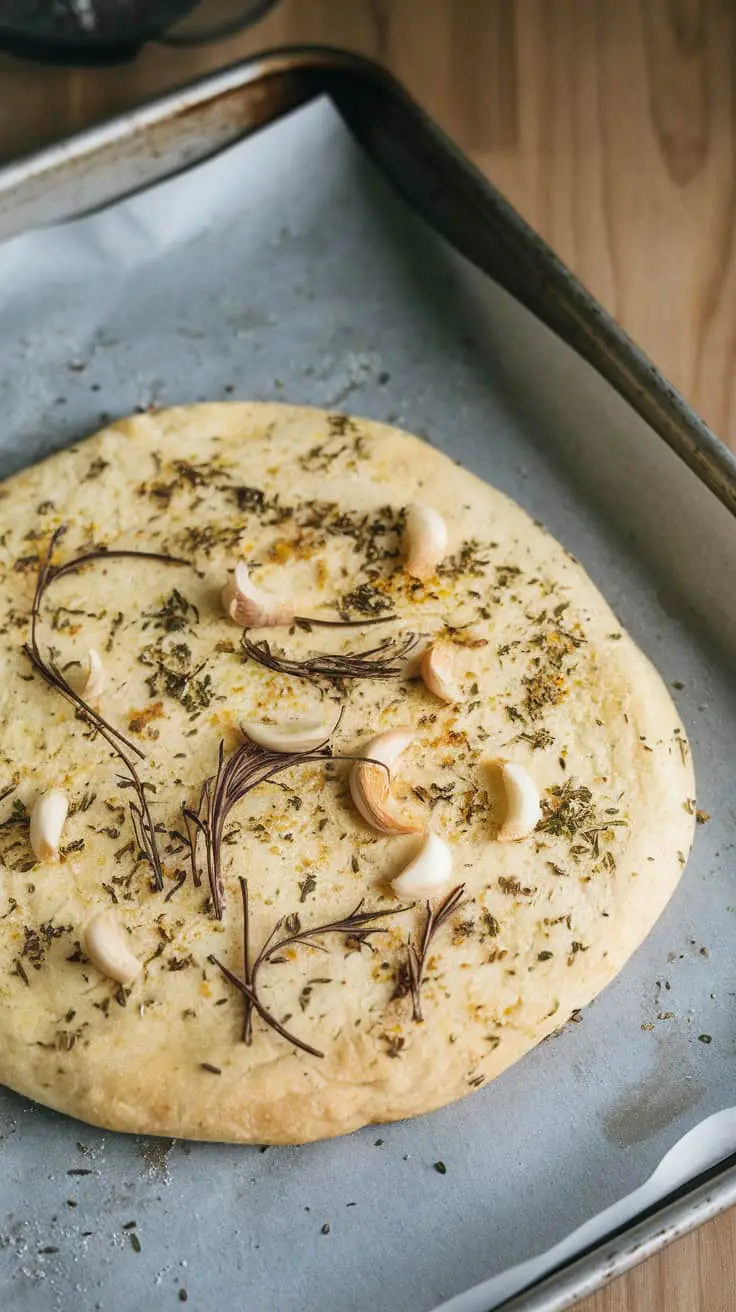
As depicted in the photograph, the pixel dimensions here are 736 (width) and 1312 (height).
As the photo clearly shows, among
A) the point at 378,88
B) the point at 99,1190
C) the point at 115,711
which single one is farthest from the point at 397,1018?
the point at 378,88

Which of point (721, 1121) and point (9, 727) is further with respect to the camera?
point (9, 727)

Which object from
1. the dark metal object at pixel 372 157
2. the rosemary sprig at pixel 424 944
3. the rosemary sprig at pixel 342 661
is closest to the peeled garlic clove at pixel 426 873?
the rosemary sprig at pixel 424 944

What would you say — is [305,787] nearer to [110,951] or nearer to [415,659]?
[415,659]

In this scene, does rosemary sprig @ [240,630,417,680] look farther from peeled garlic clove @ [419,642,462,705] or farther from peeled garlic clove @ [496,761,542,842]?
peeled garlic clove @ [496,761,542,842]

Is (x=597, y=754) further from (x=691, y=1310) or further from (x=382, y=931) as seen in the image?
(x=691, y=1310)

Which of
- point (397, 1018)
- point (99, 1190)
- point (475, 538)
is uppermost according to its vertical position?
point (475, 538)

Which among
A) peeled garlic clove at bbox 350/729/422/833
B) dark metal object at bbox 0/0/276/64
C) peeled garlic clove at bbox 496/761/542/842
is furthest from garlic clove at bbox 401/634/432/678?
dark metal object at bbox 0/0/276/64

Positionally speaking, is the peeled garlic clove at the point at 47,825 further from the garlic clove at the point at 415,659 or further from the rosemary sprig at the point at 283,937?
the garlic clove at the point at 415,659

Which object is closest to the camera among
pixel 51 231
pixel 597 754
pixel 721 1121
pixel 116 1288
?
pixel 116 1288
